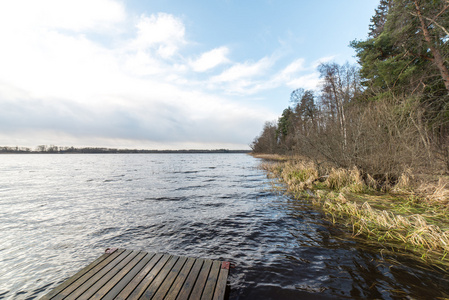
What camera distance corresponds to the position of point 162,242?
634 centimetres

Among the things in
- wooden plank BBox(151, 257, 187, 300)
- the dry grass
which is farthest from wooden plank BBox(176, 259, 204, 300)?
the dry grass

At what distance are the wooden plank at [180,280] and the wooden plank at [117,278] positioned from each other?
0.94 m

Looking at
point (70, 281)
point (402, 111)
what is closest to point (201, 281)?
point (70, 281)

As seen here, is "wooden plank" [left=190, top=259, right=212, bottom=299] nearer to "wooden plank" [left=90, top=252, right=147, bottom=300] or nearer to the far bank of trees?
"wooden plank" [left=90, top=252, right=147, bottom=300]

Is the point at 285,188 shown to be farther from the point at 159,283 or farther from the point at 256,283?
the point at 159,283

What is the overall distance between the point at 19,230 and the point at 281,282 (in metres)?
9.94

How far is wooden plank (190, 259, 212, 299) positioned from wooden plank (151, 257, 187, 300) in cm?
46

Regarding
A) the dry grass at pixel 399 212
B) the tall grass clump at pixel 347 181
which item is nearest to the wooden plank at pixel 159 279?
the dry grass at pixel 399 212

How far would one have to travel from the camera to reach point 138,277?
3.74m

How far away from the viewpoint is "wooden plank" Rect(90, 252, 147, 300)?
3.23 meters

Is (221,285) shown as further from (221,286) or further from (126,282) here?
(126,282)

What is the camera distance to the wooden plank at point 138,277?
3.25m

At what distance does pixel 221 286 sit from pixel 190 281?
2.00ft

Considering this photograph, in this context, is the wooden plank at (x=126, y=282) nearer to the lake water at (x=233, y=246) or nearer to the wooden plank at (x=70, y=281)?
the wooden plank at (x=70, y=281)
